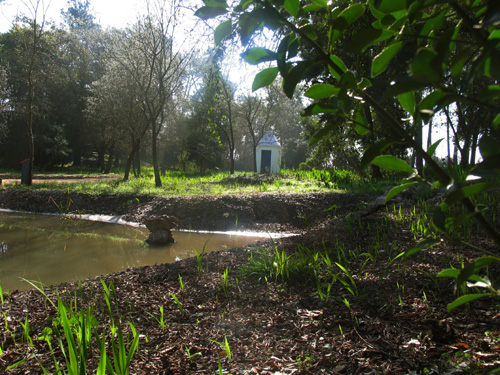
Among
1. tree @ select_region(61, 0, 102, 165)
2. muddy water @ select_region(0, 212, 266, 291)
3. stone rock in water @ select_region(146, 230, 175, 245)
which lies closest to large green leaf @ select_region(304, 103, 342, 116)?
muddy water @ select_region(0, 212, 266, 291)

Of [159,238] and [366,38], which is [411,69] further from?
[159,238]

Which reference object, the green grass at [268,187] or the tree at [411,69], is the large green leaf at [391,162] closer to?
the tree at [411,69]

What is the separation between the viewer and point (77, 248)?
533cm

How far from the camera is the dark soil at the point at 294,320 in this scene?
1.49 metres

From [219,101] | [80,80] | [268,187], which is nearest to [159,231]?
[268,187]

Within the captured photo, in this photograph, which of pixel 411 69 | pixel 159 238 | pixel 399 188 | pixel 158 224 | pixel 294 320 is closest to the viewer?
pixel 411 69

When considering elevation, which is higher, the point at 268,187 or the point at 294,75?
the point at 294,75

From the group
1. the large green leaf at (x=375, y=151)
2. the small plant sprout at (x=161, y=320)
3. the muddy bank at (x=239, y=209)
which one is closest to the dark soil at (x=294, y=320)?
the small plant sprout at (x=161, y=320)

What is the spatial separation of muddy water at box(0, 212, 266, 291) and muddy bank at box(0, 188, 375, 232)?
69 cm

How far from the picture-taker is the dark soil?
149 centimetres

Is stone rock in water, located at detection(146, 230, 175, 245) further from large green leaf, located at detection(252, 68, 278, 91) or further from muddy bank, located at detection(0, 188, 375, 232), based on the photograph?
large green leaf, located at detection(252, 68, 278, 91)

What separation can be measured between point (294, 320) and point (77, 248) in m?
4.62

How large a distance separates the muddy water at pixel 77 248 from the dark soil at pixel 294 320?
135cm

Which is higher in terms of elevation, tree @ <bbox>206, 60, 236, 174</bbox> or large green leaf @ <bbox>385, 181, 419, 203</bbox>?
tree @ <bbox>206, 60, 236, 174</bbox>
